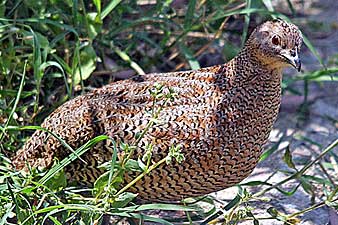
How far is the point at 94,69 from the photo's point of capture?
407 centimetres

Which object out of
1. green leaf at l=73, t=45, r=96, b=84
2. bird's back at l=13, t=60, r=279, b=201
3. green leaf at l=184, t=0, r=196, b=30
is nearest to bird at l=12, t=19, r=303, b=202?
bird's back at l=13, t=60, r=279, b=201

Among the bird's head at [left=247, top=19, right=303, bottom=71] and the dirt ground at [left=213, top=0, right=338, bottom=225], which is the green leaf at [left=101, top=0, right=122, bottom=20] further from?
the dirt ground at [left=213, top=0, right=338, bottom=225]

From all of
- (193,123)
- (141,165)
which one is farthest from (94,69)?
(141,165)

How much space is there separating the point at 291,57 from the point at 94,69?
1.14 meters

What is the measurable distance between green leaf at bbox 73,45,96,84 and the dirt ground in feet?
2.77

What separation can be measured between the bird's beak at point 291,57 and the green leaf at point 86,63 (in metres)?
1.05

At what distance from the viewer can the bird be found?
3.26 meters

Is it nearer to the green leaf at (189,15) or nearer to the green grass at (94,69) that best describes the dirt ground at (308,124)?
the green grass at (94,69)

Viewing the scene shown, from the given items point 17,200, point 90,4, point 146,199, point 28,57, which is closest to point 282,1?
point 90,4

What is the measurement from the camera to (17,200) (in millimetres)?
3117

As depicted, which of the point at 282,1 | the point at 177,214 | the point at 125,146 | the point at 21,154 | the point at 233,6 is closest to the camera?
the point at 125,146

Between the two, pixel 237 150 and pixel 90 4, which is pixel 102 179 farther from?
pixel 90 4

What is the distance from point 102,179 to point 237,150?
584mm

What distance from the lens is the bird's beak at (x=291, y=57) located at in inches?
129
